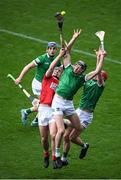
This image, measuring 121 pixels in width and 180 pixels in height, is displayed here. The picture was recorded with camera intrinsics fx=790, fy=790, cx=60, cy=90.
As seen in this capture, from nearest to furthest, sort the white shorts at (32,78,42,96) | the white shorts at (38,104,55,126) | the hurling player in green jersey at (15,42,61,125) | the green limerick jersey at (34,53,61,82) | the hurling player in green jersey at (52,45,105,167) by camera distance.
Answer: the hurling player in green jersey at (52,45,105,167), the white shorts at (38,104,55,126), the hurling player in green jersey at (15,42,61,125), the green limerick jersey at (34,53,61,82), the white shorts at (32,78,42,96)

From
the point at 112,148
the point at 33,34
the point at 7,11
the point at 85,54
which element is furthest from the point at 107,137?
the point at 7,11

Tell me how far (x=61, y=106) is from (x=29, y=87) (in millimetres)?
5632

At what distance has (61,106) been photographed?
54.1ft

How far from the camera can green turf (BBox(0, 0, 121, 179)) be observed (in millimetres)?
17312

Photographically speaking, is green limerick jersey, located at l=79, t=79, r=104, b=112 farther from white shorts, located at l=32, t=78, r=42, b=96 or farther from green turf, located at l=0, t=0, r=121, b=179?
white shorts, located at l=32, t=78, r=42, b=96

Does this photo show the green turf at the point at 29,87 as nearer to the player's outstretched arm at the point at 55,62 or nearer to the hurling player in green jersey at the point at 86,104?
the hurling player in green jersey at the point at 86,104

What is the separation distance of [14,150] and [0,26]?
891cm

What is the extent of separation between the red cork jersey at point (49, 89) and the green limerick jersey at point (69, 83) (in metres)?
0.36

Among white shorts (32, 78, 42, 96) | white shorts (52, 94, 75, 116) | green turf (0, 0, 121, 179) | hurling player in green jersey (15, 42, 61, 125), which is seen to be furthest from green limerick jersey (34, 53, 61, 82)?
white shorts (52, 94, 75, 116)

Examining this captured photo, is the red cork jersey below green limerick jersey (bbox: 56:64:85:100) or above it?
below

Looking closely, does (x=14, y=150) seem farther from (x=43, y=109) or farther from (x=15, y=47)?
(x=15, y=47)

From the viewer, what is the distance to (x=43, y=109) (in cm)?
1698

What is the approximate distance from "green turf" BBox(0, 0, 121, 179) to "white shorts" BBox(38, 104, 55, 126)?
1.08 m

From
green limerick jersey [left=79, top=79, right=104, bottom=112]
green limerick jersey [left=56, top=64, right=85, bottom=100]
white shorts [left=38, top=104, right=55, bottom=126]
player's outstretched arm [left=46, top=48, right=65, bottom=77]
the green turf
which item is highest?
player's outstretched arm [left=46, top=48, right=65, bottom=77]
